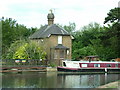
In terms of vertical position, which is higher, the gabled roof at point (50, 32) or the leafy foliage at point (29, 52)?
the gabled roof at point (50, 32)

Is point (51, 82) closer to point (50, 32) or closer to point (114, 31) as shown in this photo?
point (114, 31)

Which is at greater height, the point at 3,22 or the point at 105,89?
the point at 3,22

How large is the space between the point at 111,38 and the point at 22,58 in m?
23.8

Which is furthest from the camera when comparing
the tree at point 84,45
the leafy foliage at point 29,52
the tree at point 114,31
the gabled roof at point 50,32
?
the tree at point 84,45

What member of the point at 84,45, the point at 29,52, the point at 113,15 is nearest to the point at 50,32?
the point at 29,52

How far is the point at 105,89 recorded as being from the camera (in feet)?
89.8

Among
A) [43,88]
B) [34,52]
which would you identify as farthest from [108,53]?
[43,88]

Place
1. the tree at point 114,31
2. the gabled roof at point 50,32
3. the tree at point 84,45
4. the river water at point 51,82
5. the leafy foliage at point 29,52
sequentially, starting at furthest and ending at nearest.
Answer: the tree at point 84,45
the gabled roof at point 50,32
the leafy foliage at point 29,52
the tree at point 114,31
the river water at point 51,82

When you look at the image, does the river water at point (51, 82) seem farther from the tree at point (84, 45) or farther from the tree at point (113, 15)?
the tree at point (84, 45)

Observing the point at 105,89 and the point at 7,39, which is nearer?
the point at 105,89

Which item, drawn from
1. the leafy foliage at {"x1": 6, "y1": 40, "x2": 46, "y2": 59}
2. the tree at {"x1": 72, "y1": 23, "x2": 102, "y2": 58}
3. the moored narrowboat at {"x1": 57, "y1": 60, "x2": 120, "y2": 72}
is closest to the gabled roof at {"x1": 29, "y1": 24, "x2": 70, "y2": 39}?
the leafy foliage at {"x1": 6, "y1": 40, "x2": 46, "y2": 59}

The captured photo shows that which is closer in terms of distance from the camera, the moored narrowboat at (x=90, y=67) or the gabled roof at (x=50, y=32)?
the moored narrowboat at (x=90, y=67)

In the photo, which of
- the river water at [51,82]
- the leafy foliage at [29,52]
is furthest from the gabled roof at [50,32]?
the river water at [51,82]

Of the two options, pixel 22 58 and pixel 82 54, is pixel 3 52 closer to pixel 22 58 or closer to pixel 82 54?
pixel 22 58
